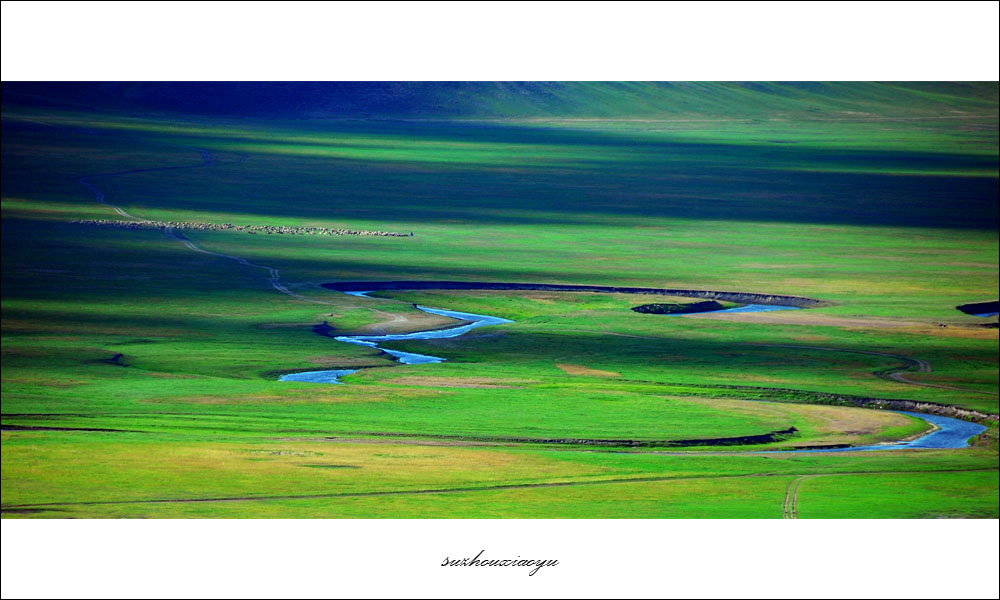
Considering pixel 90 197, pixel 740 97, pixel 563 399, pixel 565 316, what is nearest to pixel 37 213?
pixel 90 197

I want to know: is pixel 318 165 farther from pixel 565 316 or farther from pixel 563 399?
pixel 563 399

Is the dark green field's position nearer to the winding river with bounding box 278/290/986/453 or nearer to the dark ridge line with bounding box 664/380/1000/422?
the dark ridge line with bounding box 664/380/1000/422

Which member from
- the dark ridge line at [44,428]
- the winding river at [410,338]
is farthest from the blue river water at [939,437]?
the dark ridge line at [44,428]

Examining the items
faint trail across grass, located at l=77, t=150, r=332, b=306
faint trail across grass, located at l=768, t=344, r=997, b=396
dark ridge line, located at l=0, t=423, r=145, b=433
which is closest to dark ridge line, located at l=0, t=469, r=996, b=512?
dark ridge line, located at l=0, t=423, r=145, b=433

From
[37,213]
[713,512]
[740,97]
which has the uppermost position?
[740,97]

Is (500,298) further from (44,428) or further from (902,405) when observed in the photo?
(44,428)

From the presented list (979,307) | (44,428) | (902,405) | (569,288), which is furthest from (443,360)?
(979,307)
